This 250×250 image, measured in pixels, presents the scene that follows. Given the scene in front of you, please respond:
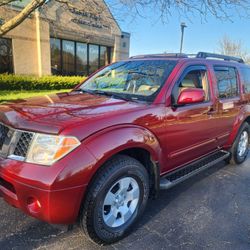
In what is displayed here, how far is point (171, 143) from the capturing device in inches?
132

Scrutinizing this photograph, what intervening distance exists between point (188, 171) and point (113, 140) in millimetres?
1599

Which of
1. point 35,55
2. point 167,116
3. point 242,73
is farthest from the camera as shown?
point 35,55

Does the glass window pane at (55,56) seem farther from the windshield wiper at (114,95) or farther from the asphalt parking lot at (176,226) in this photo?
the asphalt parking lot at (176,226)

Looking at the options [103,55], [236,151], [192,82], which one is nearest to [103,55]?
[103,55]

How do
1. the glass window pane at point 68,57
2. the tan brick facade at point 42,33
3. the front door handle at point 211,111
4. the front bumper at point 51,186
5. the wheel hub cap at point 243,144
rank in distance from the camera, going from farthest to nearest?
the glass window pane at point 68,57 → the tan brick facade at point 42,33 → the wheel hub cap at point 243,144 → the front door handle at point 211,111 → the front bumper at point 51,186

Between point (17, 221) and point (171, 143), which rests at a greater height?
point (171, 143)

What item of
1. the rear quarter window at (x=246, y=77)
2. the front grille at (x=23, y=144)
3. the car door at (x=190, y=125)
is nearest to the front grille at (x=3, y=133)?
the front grille at (x=23, y=144)

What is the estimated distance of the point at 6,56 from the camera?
16.2 meters

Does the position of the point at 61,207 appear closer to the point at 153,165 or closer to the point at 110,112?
the point at 110,112

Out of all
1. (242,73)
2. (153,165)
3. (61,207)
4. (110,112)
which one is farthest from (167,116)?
(242,73)

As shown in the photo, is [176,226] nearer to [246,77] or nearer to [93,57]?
[246,77]

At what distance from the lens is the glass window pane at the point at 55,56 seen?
18.6 meters

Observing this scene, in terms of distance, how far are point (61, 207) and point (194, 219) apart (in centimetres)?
173

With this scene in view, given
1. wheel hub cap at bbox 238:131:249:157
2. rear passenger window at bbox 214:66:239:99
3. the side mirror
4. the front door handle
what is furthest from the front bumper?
wheel hub cap at bbox 238:131:249:157
